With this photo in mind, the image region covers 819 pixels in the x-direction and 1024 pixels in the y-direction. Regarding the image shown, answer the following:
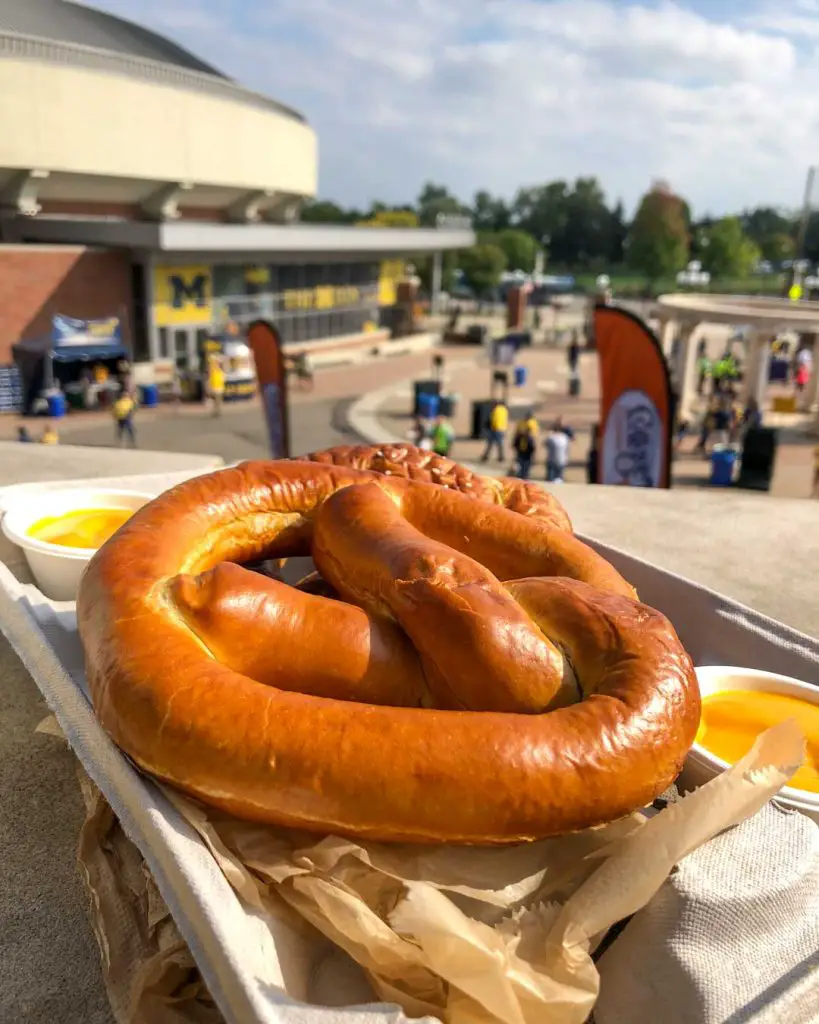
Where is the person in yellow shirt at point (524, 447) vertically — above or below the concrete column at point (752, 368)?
below

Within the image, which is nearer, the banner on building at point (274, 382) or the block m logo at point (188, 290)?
the banner on building at point (274, 382)

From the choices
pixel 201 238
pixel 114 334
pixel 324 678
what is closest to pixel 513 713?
pixel 324 678

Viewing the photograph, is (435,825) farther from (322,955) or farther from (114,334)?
(114,334)

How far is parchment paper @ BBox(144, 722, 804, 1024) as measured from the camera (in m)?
1.37

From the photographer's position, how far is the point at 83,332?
774 inches

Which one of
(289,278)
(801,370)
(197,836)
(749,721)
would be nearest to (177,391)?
(289,278)

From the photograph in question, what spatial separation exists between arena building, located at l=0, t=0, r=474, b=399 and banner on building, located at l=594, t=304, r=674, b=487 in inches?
618

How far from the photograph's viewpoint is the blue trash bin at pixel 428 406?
18734 mm

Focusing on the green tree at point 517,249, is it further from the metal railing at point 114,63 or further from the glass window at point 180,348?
the glass window at point 180,348

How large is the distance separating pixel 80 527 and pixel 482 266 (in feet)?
180

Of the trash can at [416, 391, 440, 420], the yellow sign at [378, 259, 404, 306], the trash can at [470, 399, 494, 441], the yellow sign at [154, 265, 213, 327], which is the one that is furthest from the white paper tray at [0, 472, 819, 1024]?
the yellow sign at [378, 259, 404, 306]

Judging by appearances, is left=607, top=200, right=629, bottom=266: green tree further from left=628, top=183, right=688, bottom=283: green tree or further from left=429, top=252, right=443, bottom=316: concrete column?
left=429, top=252, right=443, bottom=316: concrete column

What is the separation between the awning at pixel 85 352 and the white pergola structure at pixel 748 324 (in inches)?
536

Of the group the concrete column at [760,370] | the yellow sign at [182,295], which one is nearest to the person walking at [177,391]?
the yellow sign at [182,295]
